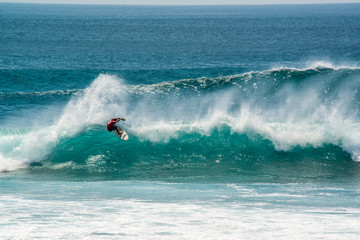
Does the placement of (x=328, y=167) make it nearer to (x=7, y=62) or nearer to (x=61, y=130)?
(x=61, y=130)

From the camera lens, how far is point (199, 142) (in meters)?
14.1

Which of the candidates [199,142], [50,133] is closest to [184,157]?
[199,142]

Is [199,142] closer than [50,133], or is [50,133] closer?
[199,142]

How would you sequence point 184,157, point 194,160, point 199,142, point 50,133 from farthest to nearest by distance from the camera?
point 50,133
point 199,142
point 184,157
point 194,160

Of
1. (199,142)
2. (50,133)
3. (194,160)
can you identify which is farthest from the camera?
(50,133)

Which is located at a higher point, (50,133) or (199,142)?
(50,133)

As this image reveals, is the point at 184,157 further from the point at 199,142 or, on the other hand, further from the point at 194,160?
the point at 199,142

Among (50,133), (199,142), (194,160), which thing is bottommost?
(194,160)

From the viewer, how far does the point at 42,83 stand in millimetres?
26672

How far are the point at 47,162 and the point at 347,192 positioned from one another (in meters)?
8.89

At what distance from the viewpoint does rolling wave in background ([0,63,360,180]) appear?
1247 centimetres

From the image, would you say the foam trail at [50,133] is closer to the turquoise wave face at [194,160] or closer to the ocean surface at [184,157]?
the ocean surface at [184,157]

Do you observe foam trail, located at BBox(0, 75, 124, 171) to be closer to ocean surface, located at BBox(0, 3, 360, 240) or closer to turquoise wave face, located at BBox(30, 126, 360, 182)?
ocean surface, located at BBox(0, 3, 360, 240)

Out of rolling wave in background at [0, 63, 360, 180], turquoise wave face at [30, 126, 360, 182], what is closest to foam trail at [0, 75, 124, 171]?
rolling wave in background at [0, 63, 360, 180]
